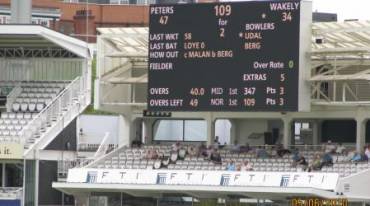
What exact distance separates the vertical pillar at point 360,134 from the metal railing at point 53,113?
11.0m

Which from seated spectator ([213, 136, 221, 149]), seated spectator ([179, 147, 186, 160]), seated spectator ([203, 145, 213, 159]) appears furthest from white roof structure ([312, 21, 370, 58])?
seated spectator ([179, 147, 186, 160])

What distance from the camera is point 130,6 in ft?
273

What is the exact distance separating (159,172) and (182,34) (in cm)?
452

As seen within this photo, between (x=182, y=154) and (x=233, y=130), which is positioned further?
(x=233, y=130)

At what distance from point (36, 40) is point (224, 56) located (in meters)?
9.37

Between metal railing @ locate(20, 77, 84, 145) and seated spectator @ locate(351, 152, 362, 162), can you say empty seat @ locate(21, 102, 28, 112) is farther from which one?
seated spectator @ locate(351, 152, 362, 162)

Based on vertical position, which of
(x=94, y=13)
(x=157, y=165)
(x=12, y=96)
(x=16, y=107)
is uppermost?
(x=94, y=13)

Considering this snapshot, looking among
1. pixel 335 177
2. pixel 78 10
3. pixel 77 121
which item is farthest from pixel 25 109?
pixel 78 10

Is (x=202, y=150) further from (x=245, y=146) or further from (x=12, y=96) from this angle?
(x=12, y=96)

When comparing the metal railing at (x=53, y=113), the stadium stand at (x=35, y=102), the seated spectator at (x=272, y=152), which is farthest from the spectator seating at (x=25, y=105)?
the seated spectator at (x=272, y=152)

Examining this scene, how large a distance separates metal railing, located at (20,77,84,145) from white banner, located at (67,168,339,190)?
3786 mm

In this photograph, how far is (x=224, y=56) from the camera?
45125mm

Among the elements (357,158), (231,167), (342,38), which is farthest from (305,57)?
(231,167)

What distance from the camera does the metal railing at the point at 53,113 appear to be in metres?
49.1
